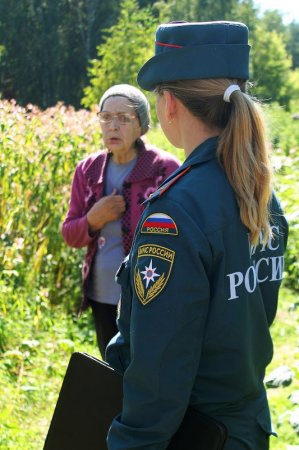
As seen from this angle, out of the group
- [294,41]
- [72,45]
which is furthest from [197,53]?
[294,41]

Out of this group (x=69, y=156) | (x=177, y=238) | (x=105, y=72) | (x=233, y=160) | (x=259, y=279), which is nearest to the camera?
(x=177, y=238)

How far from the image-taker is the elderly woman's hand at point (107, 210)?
3.35m

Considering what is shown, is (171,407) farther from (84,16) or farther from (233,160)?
(84,16)

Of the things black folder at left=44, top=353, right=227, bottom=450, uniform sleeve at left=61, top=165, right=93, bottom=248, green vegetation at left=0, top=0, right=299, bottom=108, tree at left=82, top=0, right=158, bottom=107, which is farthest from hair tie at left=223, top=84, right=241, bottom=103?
green vegetation at left=0, top=0, right=299, bottom=108

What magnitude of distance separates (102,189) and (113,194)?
0.08m

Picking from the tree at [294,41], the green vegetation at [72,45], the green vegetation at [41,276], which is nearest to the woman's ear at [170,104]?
the green vegetation at [41,276]

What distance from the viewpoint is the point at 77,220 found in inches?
138

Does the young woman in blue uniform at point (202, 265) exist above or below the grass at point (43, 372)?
above

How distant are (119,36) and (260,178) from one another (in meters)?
20.8

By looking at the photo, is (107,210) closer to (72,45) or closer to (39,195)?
(39,195)

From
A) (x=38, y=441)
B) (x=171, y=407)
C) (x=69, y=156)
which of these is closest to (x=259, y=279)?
(x=171, y=407)

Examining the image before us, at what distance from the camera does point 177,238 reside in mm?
1548

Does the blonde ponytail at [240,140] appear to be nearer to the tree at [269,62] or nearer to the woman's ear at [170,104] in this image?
the woman's ear at [170,104]

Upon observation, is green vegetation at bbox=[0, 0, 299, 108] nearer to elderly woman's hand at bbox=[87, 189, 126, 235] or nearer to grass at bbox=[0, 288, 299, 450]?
grass at bbox=[0, 288, 299, 450]
